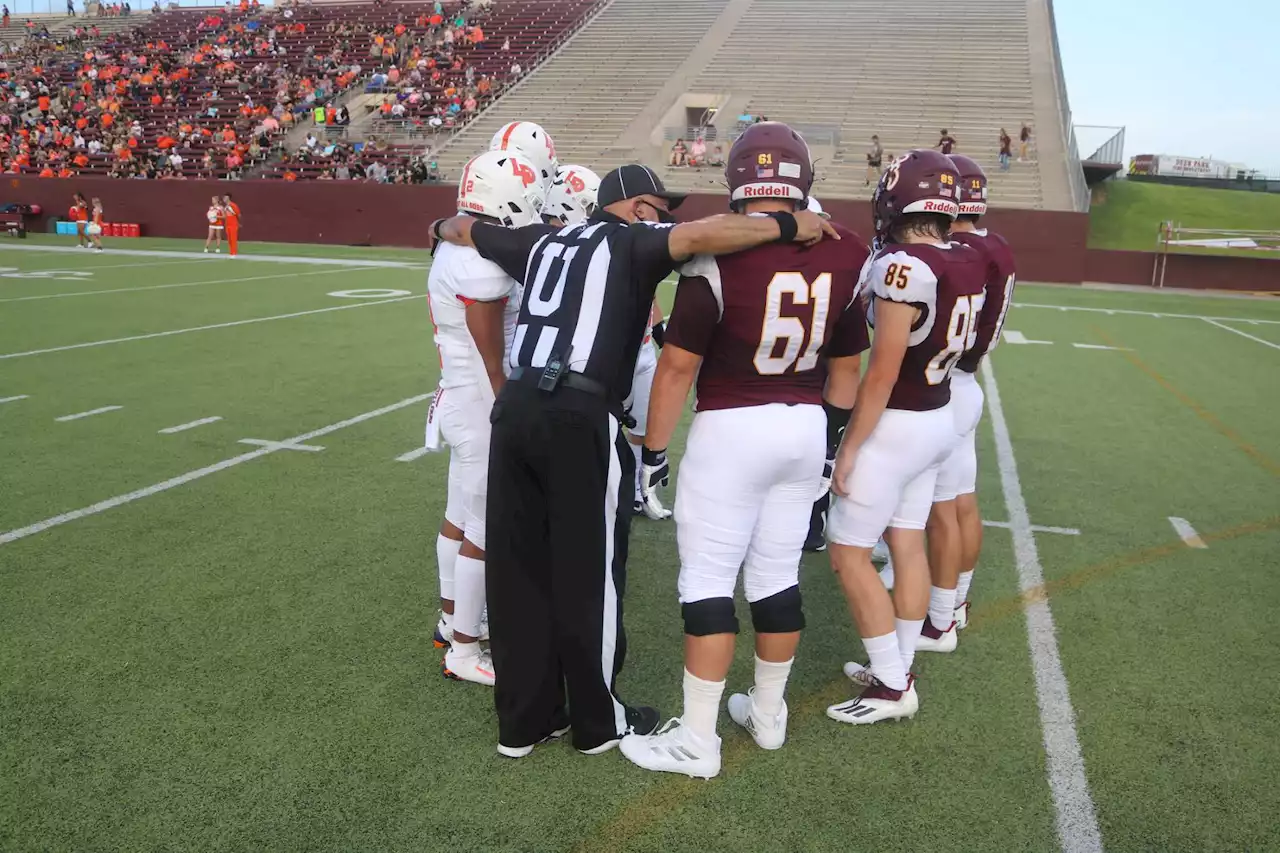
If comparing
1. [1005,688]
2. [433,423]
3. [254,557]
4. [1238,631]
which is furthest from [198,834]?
[1238,631]

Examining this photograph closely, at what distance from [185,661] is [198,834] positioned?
3.75ft

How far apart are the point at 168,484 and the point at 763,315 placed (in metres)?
4.47

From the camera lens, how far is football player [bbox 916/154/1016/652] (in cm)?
379

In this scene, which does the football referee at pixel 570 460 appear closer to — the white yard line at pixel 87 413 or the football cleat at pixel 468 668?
the football cleat at pixel 468 668

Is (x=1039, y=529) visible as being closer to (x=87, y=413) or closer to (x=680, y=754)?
(x=680, y=754)

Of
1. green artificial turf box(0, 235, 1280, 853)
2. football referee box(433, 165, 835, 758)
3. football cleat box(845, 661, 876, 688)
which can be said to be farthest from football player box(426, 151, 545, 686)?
football cleat box(845, 661, 876, 688)

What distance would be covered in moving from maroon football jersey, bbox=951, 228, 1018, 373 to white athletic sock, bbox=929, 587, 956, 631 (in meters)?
0.95

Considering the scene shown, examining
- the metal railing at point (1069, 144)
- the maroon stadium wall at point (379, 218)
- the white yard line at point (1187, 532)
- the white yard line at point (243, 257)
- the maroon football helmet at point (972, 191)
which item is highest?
the metal railing at point (1069, 144)

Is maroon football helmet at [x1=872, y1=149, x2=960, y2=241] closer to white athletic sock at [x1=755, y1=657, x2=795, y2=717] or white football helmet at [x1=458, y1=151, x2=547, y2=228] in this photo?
white football helmet at [x1=458, y1=151, x2=547, y2=228]

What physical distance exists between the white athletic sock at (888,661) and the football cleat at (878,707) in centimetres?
3

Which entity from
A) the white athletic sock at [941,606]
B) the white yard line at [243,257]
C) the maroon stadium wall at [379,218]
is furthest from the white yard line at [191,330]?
the maroon stadium wall at [379,218]

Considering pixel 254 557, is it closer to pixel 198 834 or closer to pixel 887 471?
pixel 198 834

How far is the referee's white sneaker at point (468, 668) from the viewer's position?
3.57m

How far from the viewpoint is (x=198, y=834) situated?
2689 millimetres
